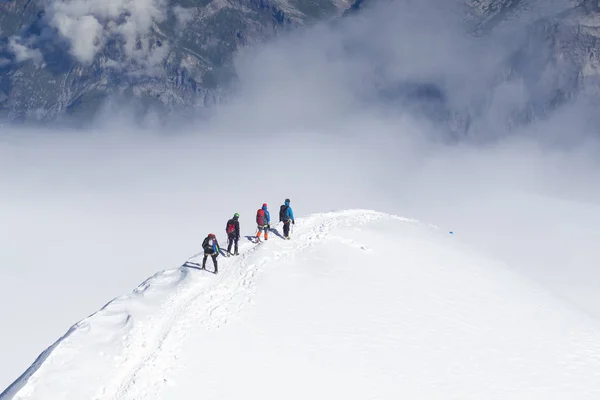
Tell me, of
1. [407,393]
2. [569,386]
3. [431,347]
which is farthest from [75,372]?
[569,386]

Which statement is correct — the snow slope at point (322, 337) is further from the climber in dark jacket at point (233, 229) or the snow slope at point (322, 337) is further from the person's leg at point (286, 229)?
the climber in dark jacket at point (233, 229)

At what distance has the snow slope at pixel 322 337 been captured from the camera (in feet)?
83.8

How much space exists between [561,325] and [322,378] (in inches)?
801

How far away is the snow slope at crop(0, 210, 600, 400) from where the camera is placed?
25531 millimetres

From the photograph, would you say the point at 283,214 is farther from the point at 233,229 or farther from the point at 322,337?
the point at 322,337

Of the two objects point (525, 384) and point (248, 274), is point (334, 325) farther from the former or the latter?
point (525, 384)

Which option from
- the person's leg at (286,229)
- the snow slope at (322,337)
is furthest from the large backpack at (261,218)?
the person's leg at (286,229)

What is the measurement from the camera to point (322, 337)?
2977 centimetres

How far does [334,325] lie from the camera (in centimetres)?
3111

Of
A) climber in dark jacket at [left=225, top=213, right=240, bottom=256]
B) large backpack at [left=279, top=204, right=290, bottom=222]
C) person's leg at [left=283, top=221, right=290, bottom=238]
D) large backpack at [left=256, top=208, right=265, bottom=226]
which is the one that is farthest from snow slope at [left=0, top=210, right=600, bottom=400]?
large backpack at [left=279, top=204, right=290, bottom=222]

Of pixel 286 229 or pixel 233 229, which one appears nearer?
pixel 233 229

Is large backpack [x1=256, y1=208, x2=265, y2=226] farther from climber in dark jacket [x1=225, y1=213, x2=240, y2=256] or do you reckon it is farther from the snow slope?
climber in dark jacket [x1=225, y1=213, x2=240, y2=256]

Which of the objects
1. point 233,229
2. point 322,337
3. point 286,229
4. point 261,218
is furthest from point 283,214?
point 322,337

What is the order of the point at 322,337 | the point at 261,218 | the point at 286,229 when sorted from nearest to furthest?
the point at 322,337, the point at 261,218, the point at 286,229
